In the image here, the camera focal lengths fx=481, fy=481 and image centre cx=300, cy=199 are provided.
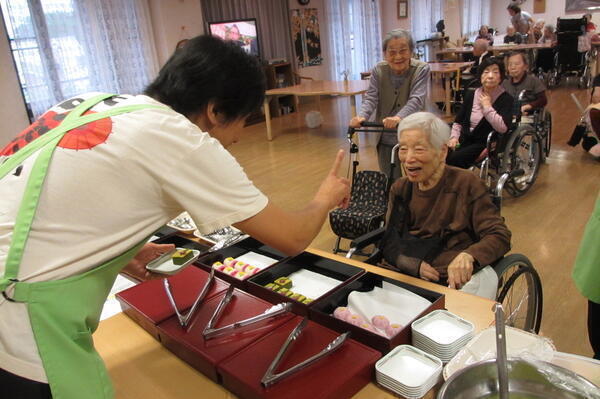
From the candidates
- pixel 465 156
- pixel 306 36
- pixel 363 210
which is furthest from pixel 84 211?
pixel 306 36

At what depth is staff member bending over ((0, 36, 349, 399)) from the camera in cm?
82

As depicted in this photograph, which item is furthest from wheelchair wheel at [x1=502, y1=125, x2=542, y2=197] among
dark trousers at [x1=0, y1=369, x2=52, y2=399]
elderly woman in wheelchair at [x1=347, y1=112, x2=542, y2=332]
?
dark trousers at [x1=0, y1=369, x2=52, y2=399]

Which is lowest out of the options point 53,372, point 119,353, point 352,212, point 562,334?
point 562,334

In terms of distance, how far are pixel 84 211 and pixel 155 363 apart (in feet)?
1.75

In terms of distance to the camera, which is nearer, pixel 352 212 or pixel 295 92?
pixel 352 212

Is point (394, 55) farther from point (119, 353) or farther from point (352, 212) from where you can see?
point (119, 353)

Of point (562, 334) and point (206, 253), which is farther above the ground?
point (206, 253)

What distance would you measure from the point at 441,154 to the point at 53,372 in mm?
1573

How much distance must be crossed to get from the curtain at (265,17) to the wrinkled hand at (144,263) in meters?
7.17

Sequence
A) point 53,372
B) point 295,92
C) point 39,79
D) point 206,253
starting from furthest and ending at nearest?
point 295,92 → point 39,79 → point 206,253 → point 53,372

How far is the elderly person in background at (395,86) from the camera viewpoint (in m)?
3.16

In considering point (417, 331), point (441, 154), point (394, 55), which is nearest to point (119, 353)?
point (417, 331)

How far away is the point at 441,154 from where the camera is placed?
1950 millimetres

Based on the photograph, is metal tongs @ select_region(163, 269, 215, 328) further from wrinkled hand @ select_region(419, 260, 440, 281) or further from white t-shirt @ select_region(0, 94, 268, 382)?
wrinkled hand @ select_region(419, 260, 440, 281)
